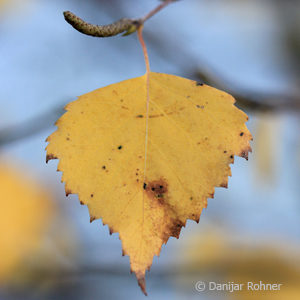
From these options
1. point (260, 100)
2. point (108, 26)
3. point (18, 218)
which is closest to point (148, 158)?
point (108, 26)

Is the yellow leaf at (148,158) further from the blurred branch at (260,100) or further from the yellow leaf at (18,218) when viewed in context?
the yellow leaf at (18,218)

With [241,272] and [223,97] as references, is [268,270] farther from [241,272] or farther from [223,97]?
[223,97]

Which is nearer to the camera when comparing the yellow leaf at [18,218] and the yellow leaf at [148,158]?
the yellow leaf at [148,158]

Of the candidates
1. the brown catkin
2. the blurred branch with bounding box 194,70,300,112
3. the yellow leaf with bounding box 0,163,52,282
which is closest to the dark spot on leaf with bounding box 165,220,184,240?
the brown catkin

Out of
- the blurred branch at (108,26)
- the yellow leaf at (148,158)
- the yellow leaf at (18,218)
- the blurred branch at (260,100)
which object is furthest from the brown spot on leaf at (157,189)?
the yellow leaf at (18,218)

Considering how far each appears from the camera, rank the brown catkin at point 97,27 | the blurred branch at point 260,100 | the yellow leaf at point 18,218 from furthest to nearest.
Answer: the yellow leaf at point 18,218, the blurred branch at point 260,100, the brown catkin at point 97,27

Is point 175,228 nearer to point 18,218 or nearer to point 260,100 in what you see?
point 260,100

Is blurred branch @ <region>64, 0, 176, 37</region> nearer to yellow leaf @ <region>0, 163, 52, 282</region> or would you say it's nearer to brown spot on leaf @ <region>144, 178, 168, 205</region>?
brown spot on leaf @ <region>144, 178, 168, 205</region>
